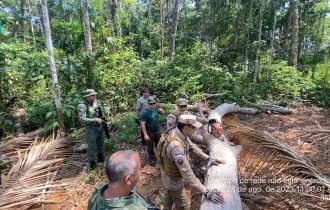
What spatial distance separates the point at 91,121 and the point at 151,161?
151 centimetres

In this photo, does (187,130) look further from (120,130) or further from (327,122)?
(327,122)

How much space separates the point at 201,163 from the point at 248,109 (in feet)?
15.1

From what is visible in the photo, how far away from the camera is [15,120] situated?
8.39 meters

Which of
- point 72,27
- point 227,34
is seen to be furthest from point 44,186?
point 227,34

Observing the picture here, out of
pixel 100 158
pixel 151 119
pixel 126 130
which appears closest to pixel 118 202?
pixel 151 119

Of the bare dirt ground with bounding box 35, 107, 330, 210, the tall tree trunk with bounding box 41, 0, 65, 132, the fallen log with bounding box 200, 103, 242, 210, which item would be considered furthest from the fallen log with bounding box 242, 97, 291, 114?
the tall tree trunk with bounding box 41, 0, 65, 132

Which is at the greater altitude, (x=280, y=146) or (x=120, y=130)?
(x=280, y=146)

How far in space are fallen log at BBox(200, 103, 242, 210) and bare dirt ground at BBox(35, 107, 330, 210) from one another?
2.03 ft

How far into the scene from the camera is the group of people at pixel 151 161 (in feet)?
6.16

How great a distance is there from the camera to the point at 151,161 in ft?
19.3

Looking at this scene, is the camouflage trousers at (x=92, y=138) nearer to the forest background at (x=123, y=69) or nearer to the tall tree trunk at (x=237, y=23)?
the forest background at (x=123, y=69)

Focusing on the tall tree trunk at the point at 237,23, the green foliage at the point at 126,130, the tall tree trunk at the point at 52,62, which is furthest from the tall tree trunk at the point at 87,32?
the tall tree trunk at the point at 237,23

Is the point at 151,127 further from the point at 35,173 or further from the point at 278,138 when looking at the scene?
the point at 278,138

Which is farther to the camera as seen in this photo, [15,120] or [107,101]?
[107,101]
